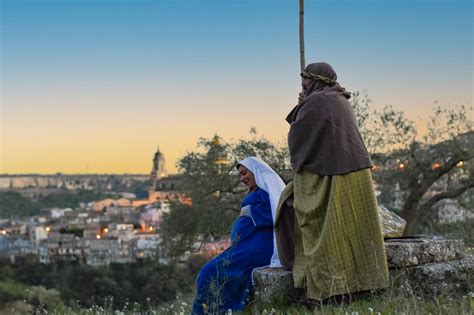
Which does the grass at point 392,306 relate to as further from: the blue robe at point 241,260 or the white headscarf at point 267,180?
the white headscarf at point 267,180

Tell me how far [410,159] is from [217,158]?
549 cm

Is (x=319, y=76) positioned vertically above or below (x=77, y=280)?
above

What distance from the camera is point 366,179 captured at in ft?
15.9

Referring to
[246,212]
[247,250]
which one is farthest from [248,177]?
[247,250]

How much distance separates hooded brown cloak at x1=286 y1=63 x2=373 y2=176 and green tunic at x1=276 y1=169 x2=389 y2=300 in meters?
0.09

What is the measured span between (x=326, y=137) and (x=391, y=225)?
6.16 feet

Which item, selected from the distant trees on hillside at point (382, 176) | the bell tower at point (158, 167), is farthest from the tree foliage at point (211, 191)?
the bell tower at point (158, 167)

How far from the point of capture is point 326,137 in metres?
4.87

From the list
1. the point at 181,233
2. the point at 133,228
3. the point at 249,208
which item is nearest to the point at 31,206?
the point at 133,228

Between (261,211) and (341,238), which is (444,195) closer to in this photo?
(261,211)

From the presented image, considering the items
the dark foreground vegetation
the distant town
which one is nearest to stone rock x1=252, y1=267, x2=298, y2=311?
the dark foreground vegetation

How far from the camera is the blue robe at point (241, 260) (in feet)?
18.2

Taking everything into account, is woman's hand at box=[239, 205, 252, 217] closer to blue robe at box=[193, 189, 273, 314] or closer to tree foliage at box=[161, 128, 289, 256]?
blue robe at box=[193, 189, 273, 314]

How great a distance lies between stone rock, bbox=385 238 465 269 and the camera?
5.25 m
